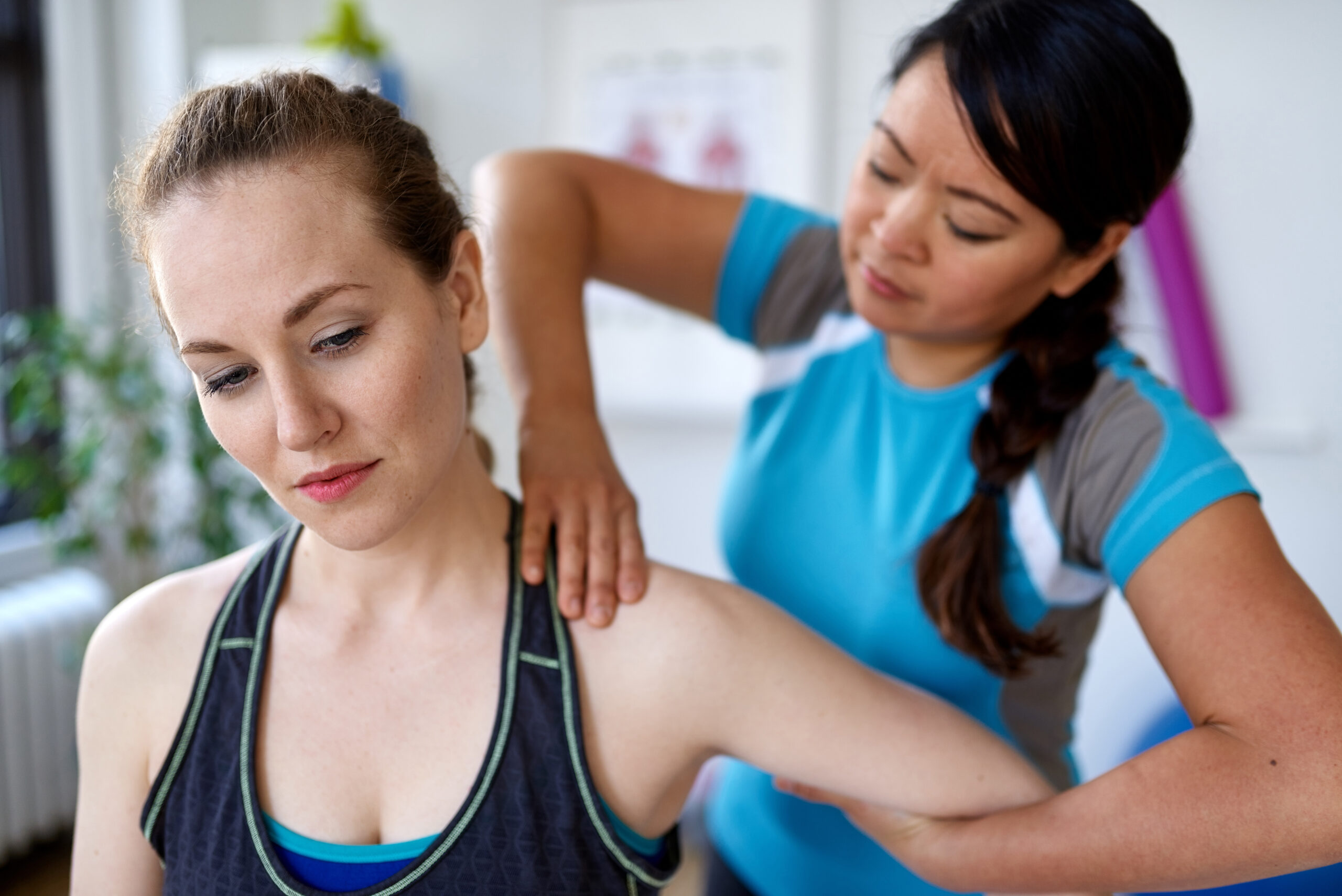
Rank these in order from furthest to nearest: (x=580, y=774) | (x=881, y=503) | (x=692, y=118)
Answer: (x=692, y=118), (x=881, y=503), (x=580, y=774)

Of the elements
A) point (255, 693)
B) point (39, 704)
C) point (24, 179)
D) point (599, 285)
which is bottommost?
point (39, 704)

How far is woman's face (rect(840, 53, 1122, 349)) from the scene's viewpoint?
106 cm

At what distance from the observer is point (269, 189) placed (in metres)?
0.88

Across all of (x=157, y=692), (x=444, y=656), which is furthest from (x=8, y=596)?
(x=444, y=656)

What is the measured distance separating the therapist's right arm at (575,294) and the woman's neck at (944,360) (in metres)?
0.31

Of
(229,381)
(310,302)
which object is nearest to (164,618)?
(229,381)

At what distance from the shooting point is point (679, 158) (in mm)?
3062

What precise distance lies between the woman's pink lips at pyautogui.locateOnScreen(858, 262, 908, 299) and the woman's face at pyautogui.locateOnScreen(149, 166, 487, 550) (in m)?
0.47

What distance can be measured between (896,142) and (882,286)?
152 millimetres

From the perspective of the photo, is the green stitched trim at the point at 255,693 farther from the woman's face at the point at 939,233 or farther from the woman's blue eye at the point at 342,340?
the woman's face at the point at 939,233

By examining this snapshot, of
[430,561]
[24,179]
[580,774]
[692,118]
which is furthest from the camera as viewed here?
[24,179]

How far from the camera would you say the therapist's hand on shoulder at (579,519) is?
3.43ft

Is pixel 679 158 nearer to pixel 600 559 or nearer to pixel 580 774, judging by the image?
pixel 600 559

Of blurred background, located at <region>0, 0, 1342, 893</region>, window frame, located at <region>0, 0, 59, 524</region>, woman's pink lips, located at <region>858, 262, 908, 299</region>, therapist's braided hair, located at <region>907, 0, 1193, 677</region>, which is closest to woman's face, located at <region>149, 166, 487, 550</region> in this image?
woman's pink lips, located at <region>858, 262, 908, 299</region>
